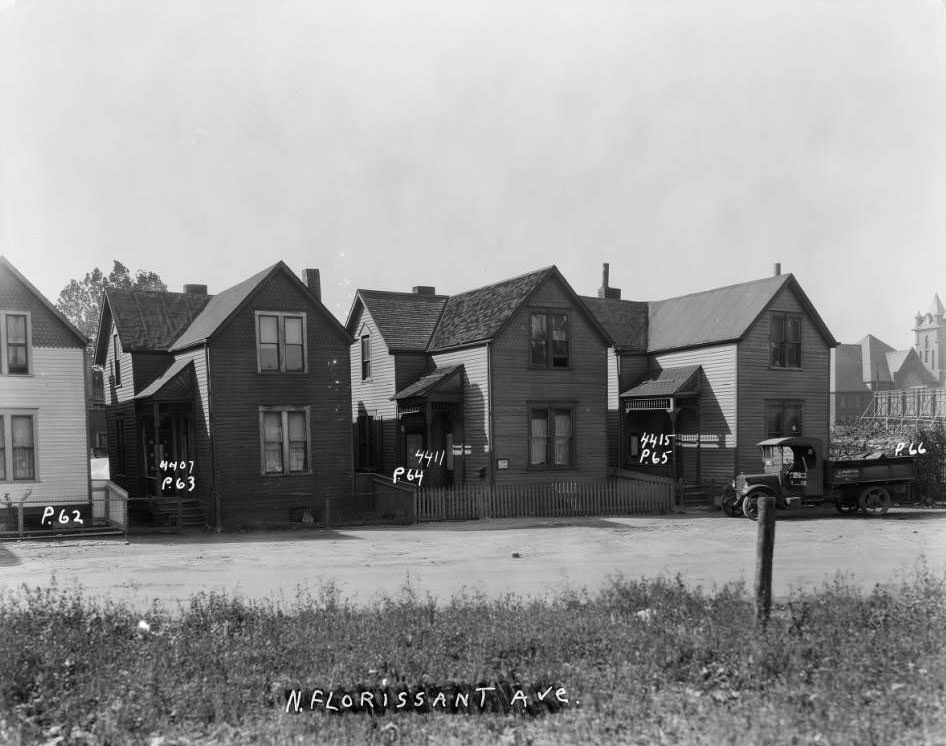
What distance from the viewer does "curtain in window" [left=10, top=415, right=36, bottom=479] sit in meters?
23.9

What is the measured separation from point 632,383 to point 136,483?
2081cm

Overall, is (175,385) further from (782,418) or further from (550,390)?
(782,418)

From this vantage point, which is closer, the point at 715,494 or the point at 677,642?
the point at 677,642

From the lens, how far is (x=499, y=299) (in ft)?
108

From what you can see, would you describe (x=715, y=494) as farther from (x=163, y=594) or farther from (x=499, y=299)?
(x=163, y=594)

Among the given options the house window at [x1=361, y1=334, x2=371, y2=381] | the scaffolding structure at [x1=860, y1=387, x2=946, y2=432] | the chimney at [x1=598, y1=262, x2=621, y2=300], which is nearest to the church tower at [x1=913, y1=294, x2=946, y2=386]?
the scaffolding structure at [x1=860, y1=387, x2=946, y2=432]

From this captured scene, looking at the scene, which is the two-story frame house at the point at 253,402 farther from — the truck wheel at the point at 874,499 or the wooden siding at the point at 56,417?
the truck wheel at the point at 874,499

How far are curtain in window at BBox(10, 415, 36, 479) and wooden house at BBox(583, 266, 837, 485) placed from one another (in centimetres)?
2213

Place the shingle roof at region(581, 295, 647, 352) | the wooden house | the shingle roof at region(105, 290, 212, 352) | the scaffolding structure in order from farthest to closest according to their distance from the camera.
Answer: the scaffolding structure
the shingle roof at region(581, 295, 647, 352)
the wooden house
the shingle roof at region(105, 290, 212, 352)

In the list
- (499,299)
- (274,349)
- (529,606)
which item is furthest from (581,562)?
(499,299)

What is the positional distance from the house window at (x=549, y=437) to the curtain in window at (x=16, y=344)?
16.7 m

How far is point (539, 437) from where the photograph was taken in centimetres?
3172

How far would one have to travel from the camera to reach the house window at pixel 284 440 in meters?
28.1

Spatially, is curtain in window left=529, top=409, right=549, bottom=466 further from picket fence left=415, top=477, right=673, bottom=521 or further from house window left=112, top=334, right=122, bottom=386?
house window left=112, top=334, right=122, bottom=386
